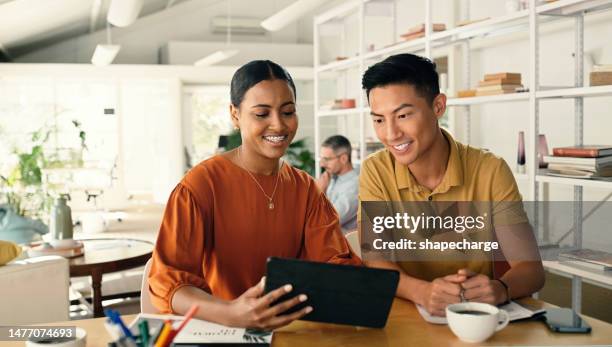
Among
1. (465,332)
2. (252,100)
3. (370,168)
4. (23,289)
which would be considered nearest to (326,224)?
(370,168)

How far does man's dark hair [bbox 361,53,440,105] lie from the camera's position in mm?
1662

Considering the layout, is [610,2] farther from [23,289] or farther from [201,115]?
[201,115]

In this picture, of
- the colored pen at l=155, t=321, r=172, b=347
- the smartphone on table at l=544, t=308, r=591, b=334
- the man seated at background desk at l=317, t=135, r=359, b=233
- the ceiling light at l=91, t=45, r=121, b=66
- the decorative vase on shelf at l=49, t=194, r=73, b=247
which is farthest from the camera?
the ceiling light at l=91, t=45, r=121, b=66

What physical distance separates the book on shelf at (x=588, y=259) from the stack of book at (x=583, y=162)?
0.44 meters

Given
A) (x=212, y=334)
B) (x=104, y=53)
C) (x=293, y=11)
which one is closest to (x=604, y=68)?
(x=212, y=334)

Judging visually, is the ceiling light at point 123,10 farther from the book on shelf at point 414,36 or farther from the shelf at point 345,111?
the book on shelf at point 414,36

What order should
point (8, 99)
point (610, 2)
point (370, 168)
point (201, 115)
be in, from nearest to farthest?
point (370, 168)
point (610, 2)
point (8, 99)
point (201, 115)

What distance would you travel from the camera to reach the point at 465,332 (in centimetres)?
120

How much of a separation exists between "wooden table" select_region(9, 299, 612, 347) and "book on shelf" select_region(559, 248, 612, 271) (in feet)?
6.46

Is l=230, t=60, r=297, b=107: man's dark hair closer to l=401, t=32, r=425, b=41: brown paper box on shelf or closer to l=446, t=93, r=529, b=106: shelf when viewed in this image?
l=446, t=93, r=529, b=106: shelf

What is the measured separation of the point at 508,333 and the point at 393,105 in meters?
0.66

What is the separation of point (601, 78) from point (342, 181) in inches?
76.7

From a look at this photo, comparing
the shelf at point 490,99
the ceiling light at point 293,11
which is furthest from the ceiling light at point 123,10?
the shelf at point 490,99

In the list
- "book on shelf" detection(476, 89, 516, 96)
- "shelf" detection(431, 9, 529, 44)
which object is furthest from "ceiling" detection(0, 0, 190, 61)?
"book on shelf" detection(476, 89, 516, 96)
